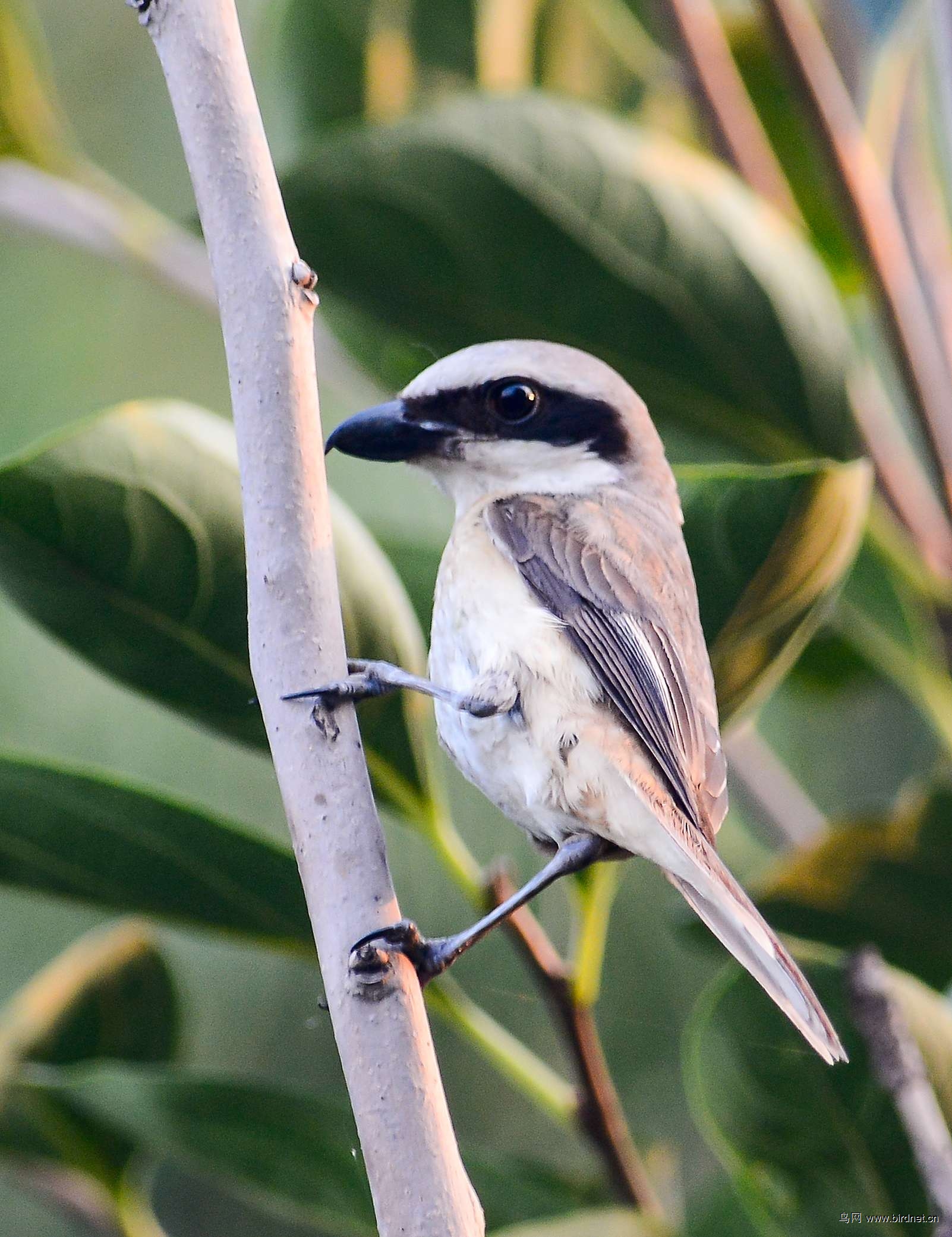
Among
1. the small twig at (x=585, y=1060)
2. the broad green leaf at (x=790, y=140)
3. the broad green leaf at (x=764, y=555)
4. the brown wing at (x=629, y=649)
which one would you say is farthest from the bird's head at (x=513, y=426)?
the broad green leaf at (x=790, y=140)

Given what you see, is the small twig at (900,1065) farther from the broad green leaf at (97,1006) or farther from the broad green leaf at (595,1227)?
the broad green leaf at (97,1006)

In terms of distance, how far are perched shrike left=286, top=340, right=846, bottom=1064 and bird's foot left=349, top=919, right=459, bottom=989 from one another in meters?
0.04

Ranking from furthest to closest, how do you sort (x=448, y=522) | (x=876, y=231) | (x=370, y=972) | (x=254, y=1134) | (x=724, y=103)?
(x=448, y=522)
(x=724, y=103)
(x=876, y=231)
(x=254, y=1134)
(x=370, y=972)

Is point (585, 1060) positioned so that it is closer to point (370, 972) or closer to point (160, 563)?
point (370, 972)

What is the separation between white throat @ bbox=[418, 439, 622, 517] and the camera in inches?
51.5

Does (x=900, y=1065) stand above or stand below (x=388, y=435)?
below

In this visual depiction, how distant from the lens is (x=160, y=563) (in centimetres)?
98

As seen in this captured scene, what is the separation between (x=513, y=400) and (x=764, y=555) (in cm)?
36

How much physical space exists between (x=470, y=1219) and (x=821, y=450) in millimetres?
890

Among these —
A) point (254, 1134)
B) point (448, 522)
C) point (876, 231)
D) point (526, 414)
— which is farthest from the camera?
point (448, 522)

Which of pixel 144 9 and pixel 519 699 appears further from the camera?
pixel 519 699

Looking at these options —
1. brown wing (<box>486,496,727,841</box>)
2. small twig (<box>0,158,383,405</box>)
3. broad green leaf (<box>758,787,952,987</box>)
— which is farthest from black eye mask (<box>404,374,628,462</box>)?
broad green leaf (<box>758,787,952,987</box>)

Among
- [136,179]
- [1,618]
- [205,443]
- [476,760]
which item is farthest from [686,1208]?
[136,179]

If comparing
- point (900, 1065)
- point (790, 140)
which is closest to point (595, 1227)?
point (900, 1065)
